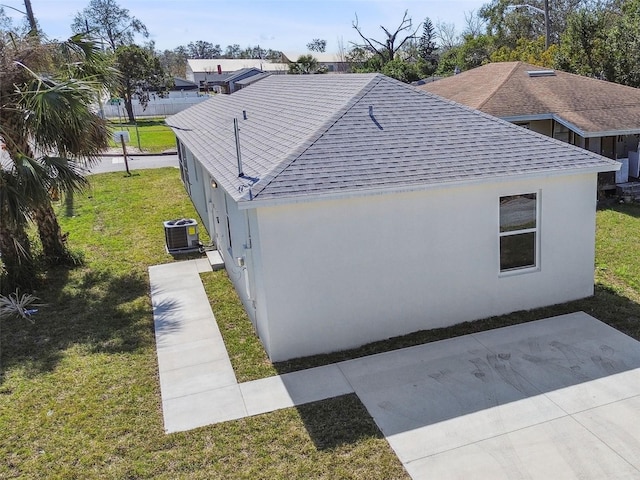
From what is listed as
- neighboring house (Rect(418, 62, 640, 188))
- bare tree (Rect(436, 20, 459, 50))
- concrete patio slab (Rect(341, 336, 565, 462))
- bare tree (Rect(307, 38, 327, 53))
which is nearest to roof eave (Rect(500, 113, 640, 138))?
neighboring house (Rect(418, 62, 640, 188))

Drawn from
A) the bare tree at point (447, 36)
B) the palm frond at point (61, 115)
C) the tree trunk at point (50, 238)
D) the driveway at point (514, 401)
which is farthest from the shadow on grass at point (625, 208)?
the bare tree at point (447, 36)

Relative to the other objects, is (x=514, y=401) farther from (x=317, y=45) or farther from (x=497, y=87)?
(x=317, y=45)

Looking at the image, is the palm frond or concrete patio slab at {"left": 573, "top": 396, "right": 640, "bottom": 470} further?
the palm frond

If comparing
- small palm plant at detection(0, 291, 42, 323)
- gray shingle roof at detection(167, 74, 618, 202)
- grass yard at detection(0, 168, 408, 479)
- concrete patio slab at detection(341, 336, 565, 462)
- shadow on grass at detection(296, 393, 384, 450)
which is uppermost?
gray shingle roof at detection(167, 74, 618, 202)

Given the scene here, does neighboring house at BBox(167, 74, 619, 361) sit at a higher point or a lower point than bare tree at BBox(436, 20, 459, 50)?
lower

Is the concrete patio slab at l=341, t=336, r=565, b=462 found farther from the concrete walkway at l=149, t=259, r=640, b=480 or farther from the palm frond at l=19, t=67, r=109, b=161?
the palm frond at l=19, t=67, r=109, b=161

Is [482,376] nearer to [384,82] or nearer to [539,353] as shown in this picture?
[539,353]

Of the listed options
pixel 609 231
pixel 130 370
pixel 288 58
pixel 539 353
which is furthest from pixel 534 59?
pixel 288 58

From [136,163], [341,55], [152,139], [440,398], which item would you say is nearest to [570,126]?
[440,398]
